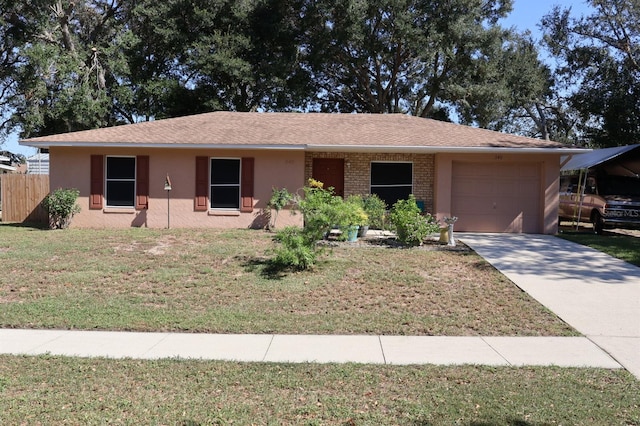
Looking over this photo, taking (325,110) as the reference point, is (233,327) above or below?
below

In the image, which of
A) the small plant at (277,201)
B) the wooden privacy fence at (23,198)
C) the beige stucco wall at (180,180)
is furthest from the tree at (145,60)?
the small plant at (277,201)

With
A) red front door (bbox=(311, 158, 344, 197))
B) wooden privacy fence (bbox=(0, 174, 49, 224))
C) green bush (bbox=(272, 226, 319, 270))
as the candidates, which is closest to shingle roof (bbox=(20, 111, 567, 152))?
red front door (bbox=(311, 158, 344, 197))

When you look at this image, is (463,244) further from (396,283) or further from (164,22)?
(164,22)

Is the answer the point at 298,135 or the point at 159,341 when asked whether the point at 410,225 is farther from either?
the point at 159,341

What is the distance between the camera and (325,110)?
1190 inches

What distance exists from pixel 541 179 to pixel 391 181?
4.73 m

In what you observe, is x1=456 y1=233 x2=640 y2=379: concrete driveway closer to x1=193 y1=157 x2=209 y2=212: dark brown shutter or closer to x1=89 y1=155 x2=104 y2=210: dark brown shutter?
x1=193 y1=157 x2=209 y2=212: dark brown shutter

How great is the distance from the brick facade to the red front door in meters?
0.15

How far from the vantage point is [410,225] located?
11766mm

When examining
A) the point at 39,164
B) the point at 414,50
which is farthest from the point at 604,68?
the point at 39,164

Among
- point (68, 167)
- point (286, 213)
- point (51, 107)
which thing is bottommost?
point (286, 213)

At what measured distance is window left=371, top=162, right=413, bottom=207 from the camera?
16.4 meters

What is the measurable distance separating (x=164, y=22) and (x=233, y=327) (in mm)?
22824

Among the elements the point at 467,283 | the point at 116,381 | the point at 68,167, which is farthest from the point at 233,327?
the point at 68,167
